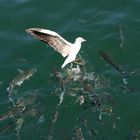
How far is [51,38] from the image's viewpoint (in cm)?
1586

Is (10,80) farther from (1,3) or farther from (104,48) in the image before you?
(1,3)

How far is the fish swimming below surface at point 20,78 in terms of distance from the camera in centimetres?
1777

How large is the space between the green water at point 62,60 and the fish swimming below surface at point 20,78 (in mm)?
151

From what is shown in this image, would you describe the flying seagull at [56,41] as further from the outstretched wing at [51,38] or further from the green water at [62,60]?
the green water at [62,60]

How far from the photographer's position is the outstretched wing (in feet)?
50.4

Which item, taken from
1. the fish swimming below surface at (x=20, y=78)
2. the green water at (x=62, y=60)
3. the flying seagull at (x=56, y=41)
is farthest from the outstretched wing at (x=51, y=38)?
the fish swimming below surface at (x=20, y=78)

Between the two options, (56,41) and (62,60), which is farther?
(62,60)

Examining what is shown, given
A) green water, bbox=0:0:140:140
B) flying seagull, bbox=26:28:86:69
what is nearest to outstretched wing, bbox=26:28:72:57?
flying seagull, bbox=26:28:86:69

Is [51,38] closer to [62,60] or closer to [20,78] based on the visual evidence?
[20,78]

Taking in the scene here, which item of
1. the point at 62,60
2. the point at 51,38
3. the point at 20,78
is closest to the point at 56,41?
the point at 51,38

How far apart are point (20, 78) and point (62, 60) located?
1.61 metres

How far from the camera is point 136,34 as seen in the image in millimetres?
19531

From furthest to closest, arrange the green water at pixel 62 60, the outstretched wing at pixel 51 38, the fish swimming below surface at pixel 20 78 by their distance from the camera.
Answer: the fish swimming below surface at pixel 20 78, the green water at pixel 62 60, the outstretched wing at pixel 51 38

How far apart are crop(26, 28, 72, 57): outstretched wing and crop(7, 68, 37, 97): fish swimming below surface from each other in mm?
2016
